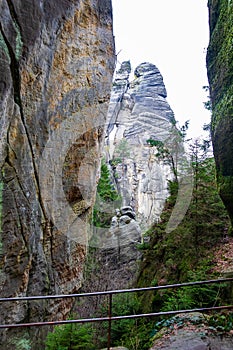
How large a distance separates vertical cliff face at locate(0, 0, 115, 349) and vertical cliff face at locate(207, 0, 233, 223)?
11.7ft

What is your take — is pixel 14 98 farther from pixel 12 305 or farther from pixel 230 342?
pixel 230 342

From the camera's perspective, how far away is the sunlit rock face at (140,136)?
31734mm

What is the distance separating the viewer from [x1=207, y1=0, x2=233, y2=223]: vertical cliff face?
16.2ft

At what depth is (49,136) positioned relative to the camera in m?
6.88

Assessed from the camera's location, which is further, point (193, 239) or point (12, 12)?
point (193, 239)

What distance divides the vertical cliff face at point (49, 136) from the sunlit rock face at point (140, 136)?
1953 cm

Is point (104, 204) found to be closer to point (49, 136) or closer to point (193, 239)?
point (193, 239)

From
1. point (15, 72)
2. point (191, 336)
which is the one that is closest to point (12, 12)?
point (15, 72)

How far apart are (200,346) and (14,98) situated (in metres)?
5.26

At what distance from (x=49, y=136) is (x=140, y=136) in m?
28.5

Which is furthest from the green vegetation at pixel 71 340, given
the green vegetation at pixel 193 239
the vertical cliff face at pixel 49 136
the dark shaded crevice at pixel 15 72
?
the dark shaded crevice at pixel 15 72

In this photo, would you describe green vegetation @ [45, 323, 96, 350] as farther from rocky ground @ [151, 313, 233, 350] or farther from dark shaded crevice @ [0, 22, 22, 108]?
dark shaded crevice @ [0, 22, 22, 108]

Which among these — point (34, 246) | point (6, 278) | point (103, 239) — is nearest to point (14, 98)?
point (34, 246)

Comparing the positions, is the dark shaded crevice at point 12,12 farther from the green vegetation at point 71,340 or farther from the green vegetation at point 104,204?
the green vegetation at point 104,204
